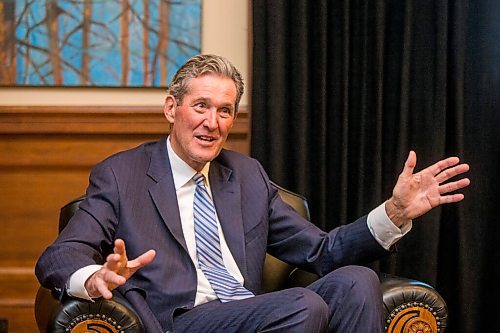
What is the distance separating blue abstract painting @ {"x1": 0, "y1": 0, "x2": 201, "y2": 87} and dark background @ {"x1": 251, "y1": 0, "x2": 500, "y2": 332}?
0.37 meters

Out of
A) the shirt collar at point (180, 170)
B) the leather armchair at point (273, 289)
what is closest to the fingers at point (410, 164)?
the leather armchair at point (273, 289)

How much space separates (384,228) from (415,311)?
28 centimetres

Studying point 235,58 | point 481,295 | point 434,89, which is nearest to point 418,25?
point 434,89

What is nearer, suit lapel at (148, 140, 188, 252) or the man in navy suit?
the man in navy suit

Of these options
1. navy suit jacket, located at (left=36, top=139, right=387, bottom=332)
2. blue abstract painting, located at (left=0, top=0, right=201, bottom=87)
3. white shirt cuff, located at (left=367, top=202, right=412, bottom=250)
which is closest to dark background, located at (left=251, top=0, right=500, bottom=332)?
blue abstract painting, located at (left=0, top=0, right=201, bottom=87)

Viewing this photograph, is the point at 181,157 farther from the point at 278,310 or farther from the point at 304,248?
the point at 278,310

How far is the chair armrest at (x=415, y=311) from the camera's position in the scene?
2193 millimetres

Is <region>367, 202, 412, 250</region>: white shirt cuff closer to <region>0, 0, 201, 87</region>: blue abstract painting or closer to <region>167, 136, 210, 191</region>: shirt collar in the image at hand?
<region>167, 136, 210, 191</region>: shirt collar

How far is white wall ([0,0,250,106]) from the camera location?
10.8 ft

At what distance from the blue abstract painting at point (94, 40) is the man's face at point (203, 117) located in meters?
0.89

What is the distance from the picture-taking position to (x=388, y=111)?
3.23 m

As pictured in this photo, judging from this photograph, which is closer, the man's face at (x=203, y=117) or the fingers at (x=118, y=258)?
the fingers at (x=118, y=258)

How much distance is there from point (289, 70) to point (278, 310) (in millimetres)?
1381

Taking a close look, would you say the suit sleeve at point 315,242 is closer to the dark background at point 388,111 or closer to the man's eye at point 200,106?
the man's eye at point 200,106
